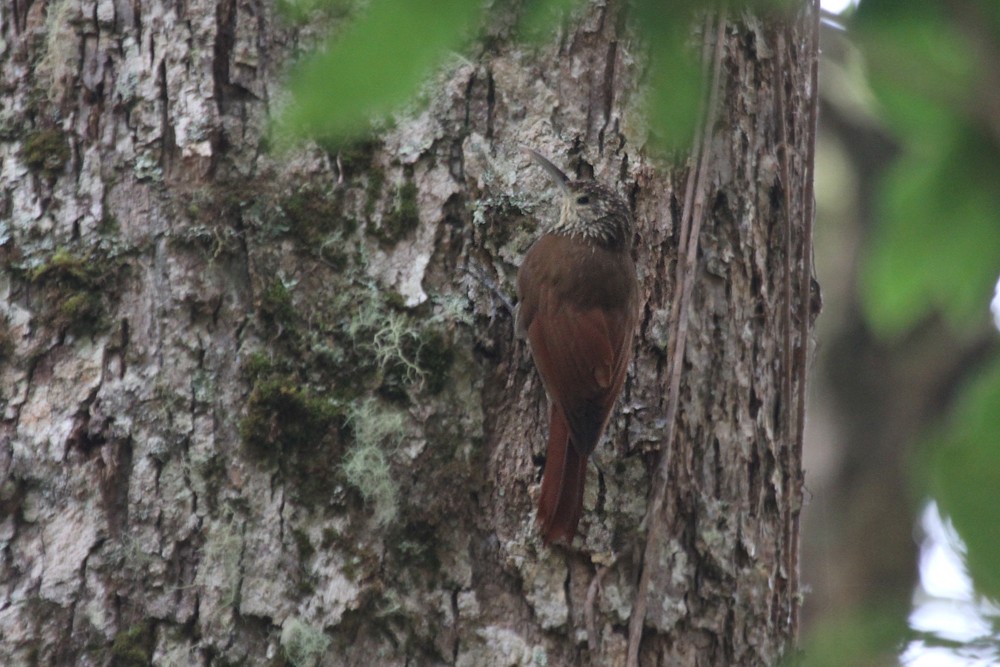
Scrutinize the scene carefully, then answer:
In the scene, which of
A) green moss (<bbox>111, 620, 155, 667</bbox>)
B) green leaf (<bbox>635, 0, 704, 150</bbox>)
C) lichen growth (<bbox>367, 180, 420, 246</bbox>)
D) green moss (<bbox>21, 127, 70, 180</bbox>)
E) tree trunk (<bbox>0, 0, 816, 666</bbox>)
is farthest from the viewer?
lichen growth (<bbox>367, 180, 420, 246</bbox>)

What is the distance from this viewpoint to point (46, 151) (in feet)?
8.88

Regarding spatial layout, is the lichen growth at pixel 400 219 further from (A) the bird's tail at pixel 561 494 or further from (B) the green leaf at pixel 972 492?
(B) the green leaf at pixel 972 492

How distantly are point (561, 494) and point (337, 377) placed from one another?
601mm

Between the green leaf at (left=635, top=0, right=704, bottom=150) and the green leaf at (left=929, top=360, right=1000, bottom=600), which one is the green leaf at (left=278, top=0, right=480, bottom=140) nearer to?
the green leaf at (left=635, top=0, right=704, bottom=150)

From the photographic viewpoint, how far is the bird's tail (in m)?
2.63

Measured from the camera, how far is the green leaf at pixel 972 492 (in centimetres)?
88

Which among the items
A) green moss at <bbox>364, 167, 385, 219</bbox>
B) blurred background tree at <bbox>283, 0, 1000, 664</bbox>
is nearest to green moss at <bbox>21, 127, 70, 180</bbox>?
green moss at <bbox>364, 167, 385, 219</bbox>

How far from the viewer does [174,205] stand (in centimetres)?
271

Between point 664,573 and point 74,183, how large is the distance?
1719 millimetres

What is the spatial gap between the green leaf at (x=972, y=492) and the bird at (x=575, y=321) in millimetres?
1749

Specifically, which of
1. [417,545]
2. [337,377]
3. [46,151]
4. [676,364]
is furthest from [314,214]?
[676,364]

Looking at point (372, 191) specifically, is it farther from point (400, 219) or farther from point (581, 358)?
point (581, 358)

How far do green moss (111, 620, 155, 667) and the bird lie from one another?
908 millimetres

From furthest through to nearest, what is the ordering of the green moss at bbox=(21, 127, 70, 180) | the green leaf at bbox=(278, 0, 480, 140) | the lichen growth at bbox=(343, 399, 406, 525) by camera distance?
1. the green moss at bbox=(21, 127, 70, 180)
2. the lichen growth at bbox=(343, 399, 406, 525)
3. the green leaf at bbox=(278, 0, 480, 140)
